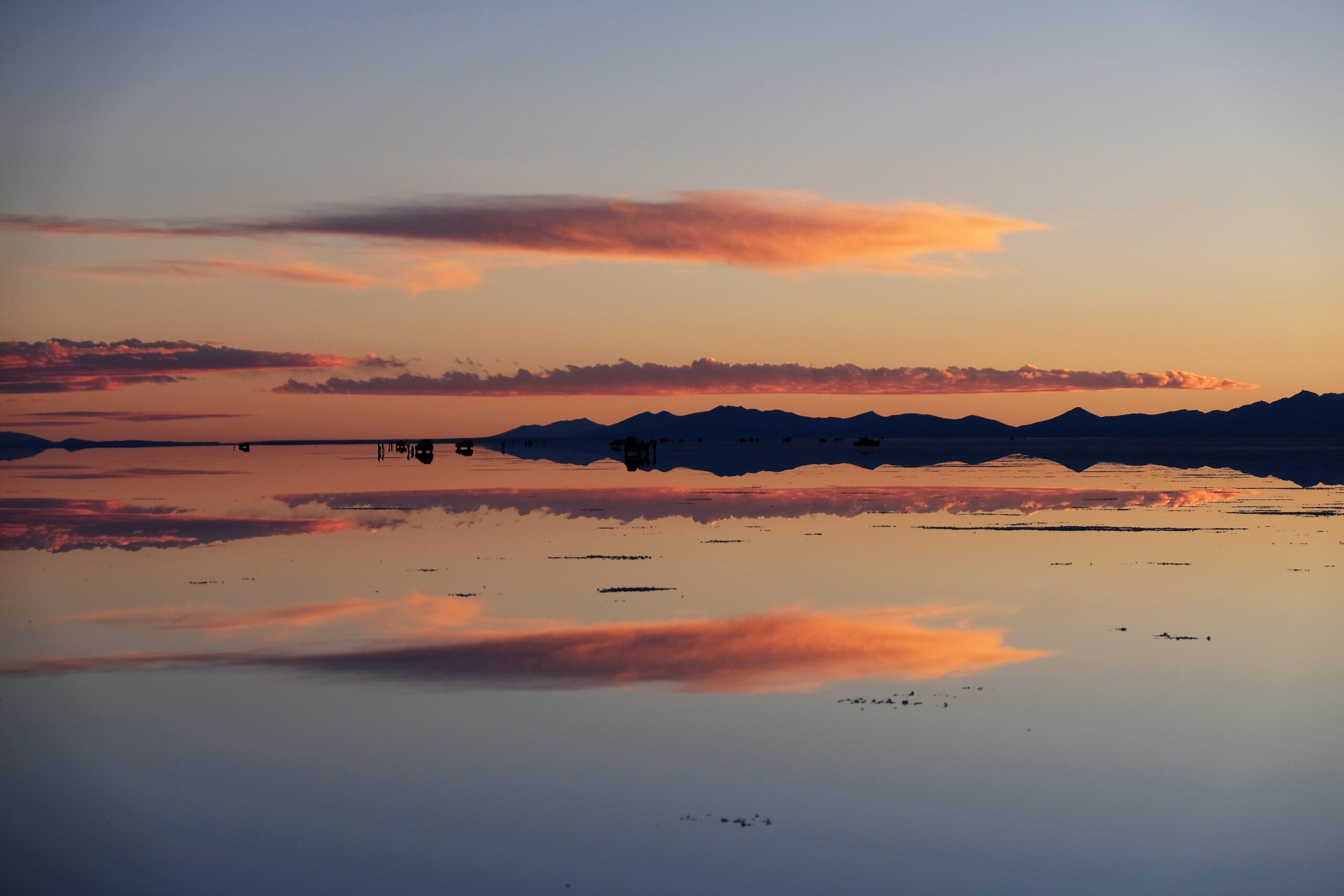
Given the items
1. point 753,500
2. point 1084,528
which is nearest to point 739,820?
point 1084,528

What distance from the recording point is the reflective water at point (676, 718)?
39.4 feet

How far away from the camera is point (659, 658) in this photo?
20.2 m

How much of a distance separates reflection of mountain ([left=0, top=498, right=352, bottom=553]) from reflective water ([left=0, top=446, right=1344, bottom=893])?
6.61 feet

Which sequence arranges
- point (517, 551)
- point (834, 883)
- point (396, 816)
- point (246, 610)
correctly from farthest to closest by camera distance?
point (517, 551), point (246, 610), point (396, 816), point (834, 883)

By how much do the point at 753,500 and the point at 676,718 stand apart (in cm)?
3964

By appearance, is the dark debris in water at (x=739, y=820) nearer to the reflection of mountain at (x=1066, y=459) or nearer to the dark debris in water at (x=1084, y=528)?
the dark debris in water at (x=1084, y=528)

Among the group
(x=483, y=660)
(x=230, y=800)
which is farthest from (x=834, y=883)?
(x=483, y=660)

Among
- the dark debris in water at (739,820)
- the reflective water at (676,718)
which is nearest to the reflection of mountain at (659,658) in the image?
the reflective water at (676,718)

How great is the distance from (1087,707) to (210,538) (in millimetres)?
30481

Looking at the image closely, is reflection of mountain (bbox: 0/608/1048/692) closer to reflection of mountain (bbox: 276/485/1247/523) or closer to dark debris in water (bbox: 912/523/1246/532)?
dark debris in water (bbox: 912/523/1246/532)

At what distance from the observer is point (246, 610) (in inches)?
982

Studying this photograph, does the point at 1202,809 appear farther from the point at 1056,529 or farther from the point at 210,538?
the point at 210,538

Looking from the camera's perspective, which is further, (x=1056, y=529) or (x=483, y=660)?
(x=1056, y=529)

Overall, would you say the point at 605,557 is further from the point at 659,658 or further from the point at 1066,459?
the point at 1066,459
